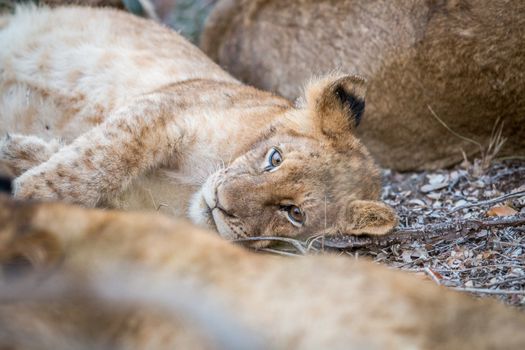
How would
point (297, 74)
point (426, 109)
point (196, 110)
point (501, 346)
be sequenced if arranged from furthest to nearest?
point (297, 74) → point (426, 109) → point (196, 110) → point (501, 346)

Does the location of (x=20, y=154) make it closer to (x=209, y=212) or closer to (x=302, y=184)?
(x=209, y=212)

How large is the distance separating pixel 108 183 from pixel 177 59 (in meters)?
1.46

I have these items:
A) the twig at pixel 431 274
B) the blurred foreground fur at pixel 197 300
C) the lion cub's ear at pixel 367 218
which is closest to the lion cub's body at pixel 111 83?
the lion cub's ear at pixel 367 218

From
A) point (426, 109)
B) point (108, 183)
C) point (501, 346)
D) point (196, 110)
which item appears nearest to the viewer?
point (501, 346)

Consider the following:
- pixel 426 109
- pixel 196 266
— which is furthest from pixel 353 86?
pixel 196 266

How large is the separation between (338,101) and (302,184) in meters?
0.72

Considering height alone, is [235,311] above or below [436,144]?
above

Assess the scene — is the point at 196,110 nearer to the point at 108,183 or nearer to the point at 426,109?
the point at 108,183

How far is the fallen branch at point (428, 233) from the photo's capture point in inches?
133

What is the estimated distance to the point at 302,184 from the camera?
3.42 metres

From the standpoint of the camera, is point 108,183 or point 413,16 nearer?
point 108,183

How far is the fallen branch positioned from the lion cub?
65 mm

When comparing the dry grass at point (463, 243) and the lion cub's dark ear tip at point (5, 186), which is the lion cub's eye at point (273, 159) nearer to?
the dry grass at point (463, 243)

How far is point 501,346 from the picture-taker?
6.09ft
